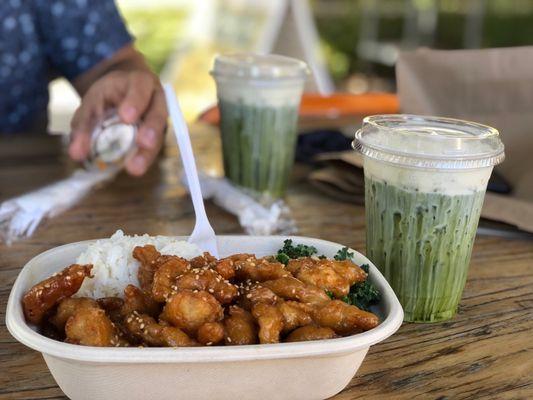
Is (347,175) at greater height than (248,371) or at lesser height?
lesser

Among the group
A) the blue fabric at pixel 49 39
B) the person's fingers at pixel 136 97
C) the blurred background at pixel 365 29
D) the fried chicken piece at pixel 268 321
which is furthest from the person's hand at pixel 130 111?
the blurred background at pixel 365 29

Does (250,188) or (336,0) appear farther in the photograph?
(336,0)

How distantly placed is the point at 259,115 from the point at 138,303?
777 mm

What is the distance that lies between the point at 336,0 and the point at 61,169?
6139 millimetres

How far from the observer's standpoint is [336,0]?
7359 mm

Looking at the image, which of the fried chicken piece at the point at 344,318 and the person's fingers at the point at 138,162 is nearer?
the fried chicken piece at the point at 344,318

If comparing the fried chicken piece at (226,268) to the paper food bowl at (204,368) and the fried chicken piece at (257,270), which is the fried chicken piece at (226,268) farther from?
the paper food bowl at (204,368)

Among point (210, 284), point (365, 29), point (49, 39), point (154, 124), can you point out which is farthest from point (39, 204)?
point (365, 29)

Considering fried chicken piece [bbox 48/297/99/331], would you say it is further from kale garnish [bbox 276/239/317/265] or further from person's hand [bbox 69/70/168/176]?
person's hand [bbox 69/70/168/176]

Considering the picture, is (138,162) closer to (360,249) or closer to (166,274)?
(360,249)

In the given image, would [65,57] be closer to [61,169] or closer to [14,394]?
[61,169]

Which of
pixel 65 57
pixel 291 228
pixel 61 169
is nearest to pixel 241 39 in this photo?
pixel 65 57

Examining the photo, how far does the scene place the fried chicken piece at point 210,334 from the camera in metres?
0.76

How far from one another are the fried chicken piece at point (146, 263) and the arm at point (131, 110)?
73 cm
